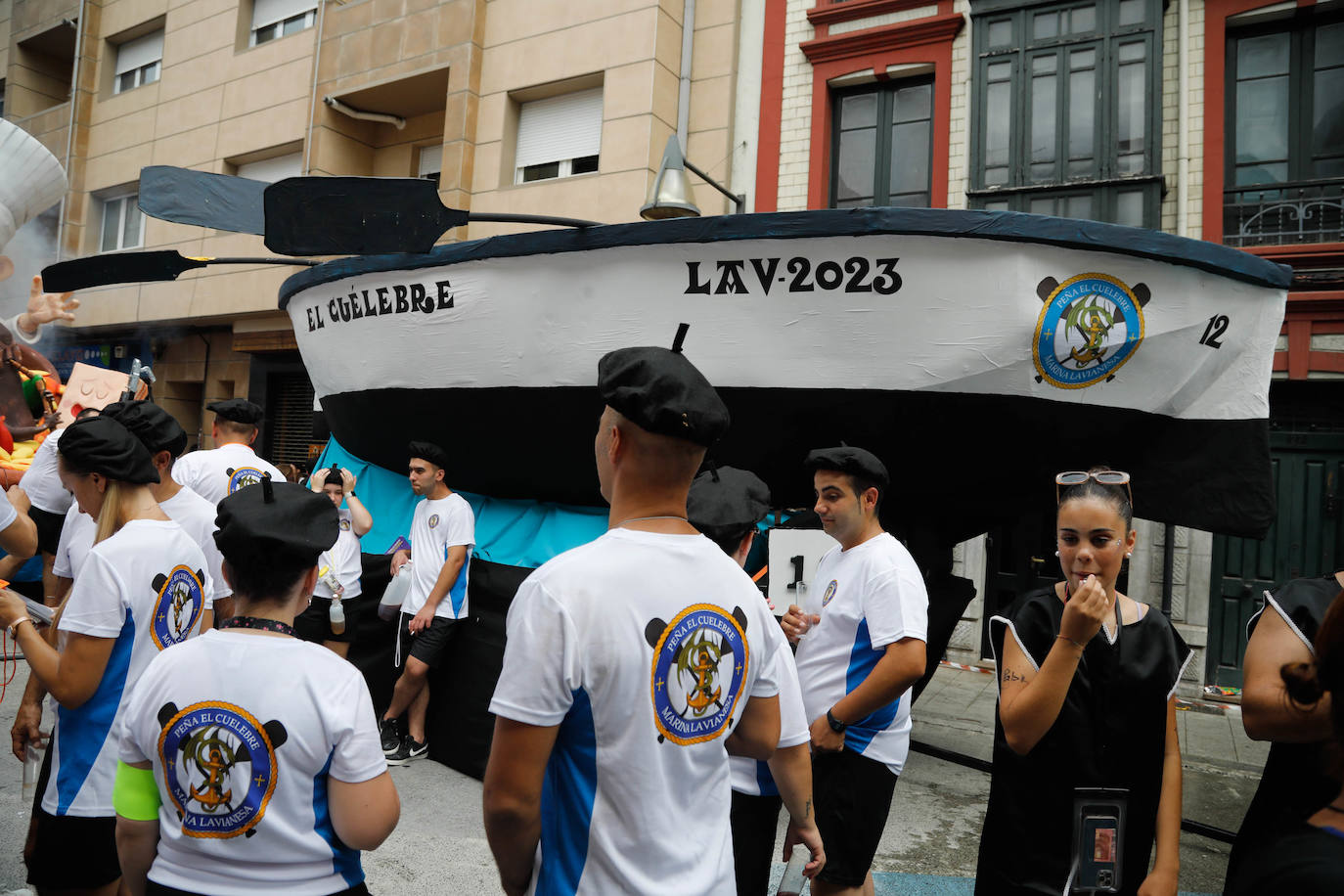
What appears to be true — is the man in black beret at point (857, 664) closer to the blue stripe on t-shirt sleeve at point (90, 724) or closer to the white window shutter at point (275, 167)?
the blue stripe on t-shirt sleeve at point (90, 724)

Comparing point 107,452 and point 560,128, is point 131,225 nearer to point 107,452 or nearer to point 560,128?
point 560,128

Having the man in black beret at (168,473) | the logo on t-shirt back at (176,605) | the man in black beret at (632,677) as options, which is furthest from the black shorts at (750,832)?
the man in black beret at (168,473)

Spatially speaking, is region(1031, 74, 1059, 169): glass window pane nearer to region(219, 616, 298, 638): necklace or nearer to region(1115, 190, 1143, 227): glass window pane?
region(1115, 190, 1143, 227): glass window pane

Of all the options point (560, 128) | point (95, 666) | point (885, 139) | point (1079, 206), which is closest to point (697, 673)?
point (95, 666)

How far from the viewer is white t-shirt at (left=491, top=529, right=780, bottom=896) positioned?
148 cm

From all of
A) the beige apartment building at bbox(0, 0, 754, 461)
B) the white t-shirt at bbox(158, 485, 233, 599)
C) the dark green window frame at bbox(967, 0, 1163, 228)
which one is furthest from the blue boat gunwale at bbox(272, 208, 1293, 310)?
the beige apartment building at bbox(0, 0, 754, 461)

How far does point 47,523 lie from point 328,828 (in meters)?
3.49

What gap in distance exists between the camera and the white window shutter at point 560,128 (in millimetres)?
10859

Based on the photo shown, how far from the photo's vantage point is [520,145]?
1145 centimetres

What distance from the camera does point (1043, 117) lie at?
8.65m

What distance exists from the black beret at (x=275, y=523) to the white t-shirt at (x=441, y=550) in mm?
3105

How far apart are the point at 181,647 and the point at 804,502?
318cm

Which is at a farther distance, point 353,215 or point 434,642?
point 434,642

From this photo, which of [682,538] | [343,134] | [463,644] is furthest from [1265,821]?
[343,134]
